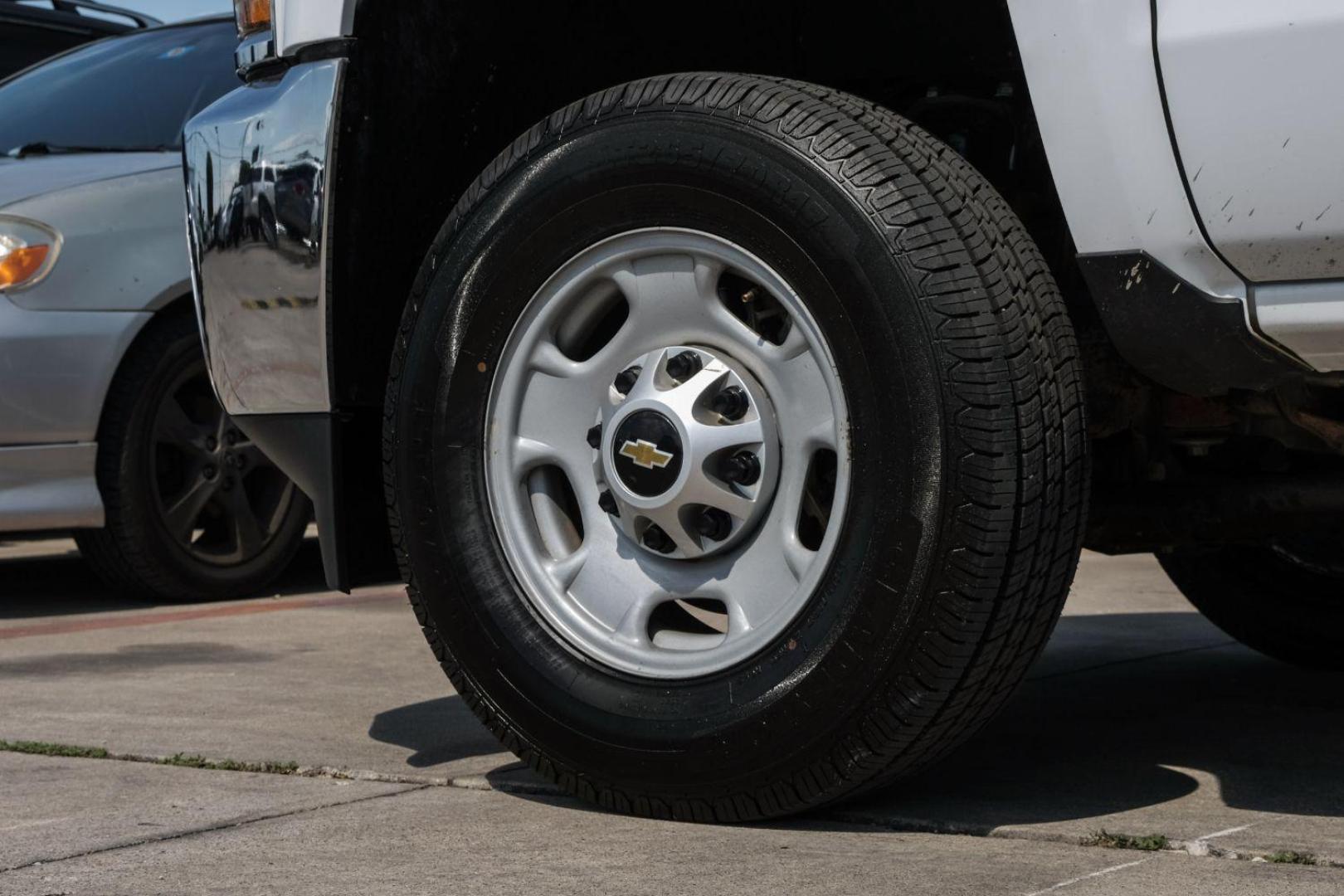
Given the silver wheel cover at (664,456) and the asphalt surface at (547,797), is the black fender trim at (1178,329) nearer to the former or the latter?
the silver wheel cover at (664,456)

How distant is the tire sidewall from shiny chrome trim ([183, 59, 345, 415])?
0.23 metres

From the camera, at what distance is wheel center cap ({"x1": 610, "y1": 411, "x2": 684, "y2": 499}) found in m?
2.50

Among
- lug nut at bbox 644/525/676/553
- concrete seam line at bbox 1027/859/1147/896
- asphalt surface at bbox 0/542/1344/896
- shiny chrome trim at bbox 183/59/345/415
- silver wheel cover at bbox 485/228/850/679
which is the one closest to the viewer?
concrete seam line at bbox 1027/859/1147/896

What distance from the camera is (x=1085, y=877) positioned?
2131mm

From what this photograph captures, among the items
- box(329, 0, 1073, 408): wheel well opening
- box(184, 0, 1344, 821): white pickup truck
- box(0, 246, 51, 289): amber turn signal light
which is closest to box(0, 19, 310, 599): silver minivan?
box(0, 246, 51, 289): amber turn signal light

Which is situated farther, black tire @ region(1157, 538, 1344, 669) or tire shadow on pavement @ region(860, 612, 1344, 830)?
black tire @ region(1157, 538, 1344, 669)

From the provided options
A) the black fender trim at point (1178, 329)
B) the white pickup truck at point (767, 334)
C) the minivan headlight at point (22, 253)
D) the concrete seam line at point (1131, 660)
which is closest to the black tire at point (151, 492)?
the minivan headlight at point (22, 253)

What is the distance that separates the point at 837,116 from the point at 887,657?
27.9 inches

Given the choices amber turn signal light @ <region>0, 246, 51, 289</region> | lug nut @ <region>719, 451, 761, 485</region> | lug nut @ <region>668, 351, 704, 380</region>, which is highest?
amber turn signal light @ <region>0, 246, 51, 289</region>

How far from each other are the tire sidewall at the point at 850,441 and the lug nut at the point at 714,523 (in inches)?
7.5

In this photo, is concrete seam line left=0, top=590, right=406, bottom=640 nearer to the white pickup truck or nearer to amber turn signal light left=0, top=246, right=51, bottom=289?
amber turn signal light left=0, top=246, right=51, bottom=289

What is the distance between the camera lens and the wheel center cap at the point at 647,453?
8.20 ft

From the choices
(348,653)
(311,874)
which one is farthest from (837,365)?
(348,653)

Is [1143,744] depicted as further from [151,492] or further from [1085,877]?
[151,492]
